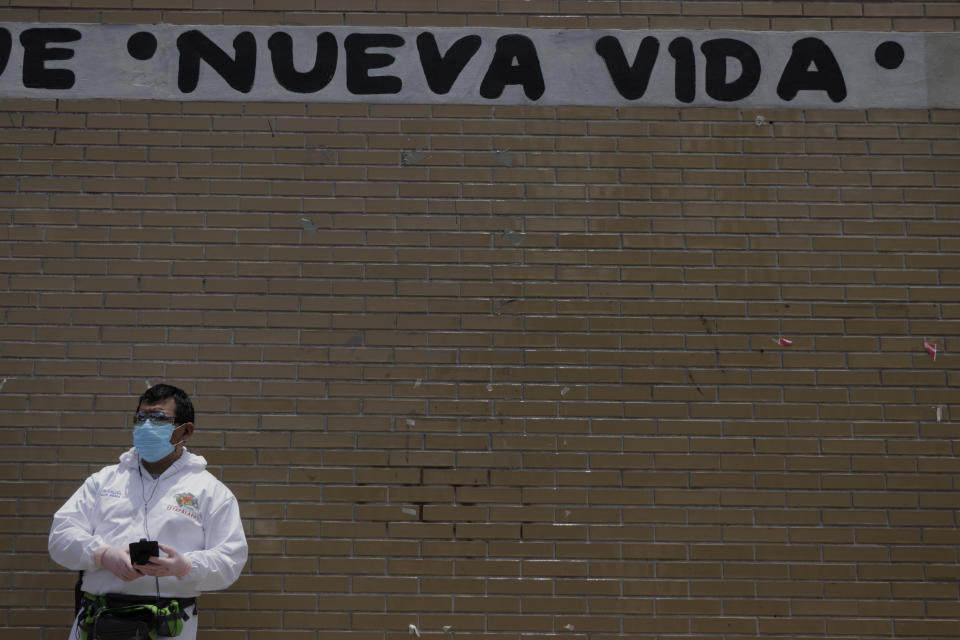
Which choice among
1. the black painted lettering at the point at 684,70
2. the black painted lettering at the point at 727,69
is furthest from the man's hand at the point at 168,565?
the black painted lettering at the point at 727,69

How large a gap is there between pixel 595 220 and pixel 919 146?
1884 millimetres

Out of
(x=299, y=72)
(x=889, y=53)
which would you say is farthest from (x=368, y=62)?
(x=889, y=53)

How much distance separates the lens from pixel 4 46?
16.5ft

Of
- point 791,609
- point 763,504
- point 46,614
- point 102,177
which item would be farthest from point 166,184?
point 791,609

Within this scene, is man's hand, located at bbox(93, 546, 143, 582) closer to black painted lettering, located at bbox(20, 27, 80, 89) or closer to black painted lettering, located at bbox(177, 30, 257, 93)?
black painted lettering, located at bbox(177, 30, 257, 93)

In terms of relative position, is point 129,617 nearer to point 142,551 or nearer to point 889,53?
point 142,551

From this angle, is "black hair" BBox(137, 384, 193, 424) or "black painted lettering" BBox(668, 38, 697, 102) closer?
"black hair" BBox(137, 384, 193, 424)

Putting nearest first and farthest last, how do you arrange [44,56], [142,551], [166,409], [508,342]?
[142,551] < [166,409] < [508,342] < [44,56]

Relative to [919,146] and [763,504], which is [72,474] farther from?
[919,146]

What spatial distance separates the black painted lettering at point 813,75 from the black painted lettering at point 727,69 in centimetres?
17

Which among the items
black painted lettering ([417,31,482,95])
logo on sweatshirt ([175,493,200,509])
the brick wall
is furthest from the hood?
black painted lettering ([417,31,482,95])

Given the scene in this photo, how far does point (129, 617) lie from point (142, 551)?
303mm

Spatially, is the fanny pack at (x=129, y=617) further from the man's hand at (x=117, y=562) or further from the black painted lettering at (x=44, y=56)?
the black painted lettering at (x=44, y=56)

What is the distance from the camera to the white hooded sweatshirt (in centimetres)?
389
